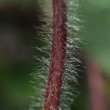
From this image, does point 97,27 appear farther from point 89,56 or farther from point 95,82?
point 95,82

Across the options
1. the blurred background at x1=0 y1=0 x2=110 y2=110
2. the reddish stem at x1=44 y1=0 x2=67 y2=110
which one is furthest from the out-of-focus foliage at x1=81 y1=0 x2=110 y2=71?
the reddish stem at x1=44 y1=0 x2=67 y2=110

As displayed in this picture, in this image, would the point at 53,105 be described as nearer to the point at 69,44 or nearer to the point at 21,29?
the point at 69,44

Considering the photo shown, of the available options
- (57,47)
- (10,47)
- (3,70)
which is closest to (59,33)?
(57,47)

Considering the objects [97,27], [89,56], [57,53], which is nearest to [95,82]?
[89,56]

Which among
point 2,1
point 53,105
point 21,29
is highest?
point 2,1

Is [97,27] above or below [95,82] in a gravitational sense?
above

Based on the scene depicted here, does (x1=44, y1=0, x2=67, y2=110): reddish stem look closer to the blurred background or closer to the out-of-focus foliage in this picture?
the blurred background
